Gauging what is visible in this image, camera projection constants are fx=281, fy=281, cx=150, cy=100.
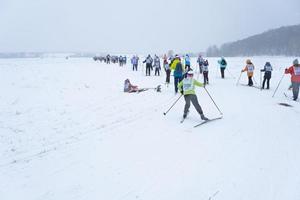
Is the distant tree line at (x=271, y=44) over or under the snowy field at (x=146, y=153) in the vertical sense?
over

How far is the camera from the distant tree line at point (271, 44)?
125 meters

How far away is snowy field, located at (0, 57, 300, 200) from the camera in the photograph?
562 cm

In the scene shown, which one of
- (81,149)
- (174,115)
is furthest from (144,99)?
(81,149)

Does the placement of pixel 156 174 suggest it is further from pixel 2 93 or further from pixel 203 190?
pixel 2 93

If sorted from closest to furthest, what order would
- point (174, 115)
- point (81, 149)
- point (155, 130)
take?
point (81, 149) < point (155, 130) < point (174, 115)

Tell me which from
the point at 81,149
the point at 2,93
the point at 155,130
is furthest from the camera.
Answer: the point at 2,93

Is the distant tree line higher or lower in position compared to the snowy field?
higher

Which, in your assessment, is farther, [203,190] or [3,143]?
[3,143]

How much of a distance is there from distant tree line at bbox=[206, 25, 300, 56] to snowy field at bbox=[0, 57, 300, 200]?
12094cm

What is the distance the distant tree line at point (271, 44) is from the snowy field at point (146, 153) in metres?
121

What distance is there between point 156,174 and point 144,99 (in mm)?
8194

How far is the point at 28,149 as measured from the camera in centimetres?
777

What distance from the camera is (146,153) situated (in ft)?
24.0

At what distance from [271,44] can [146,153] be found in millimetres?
148912
